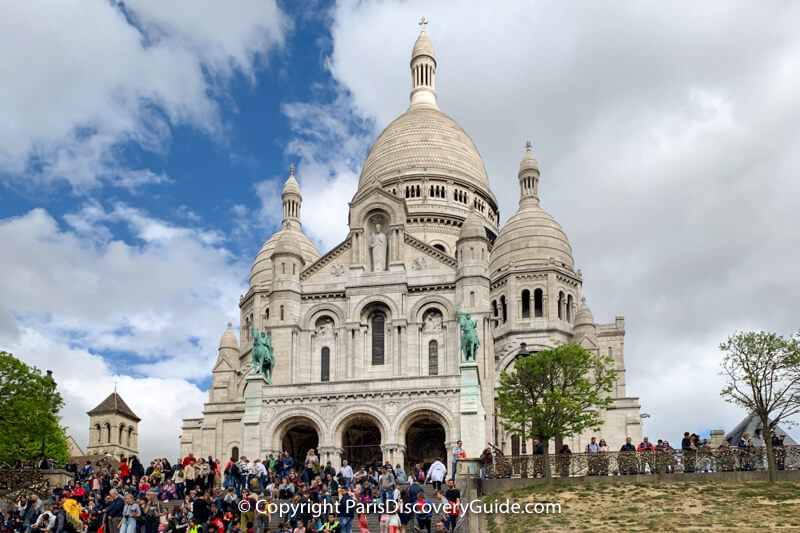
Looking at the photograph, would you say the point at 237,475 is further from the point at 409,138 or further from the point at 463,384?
the point at 409,138

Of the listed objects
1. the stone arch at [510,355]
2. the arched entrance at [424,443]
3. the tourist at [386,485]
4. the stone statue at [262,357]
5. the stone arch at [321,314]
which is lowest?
the tourist at [386,485]

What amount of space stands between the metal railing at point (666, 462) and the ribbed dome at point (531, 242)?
3220 centimetres

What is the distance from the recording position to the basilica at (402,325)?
50.8 meters

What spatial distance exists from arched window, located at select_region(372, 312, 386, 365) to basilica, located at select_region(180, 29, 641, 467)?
0.28 feet

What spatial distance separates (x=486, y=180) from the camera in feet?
275

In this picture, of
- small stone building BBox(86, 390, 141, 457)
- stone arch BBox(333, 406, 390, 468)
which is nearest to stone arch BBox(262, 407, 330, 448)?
stone arch BBox(333, 406, 390, 468)

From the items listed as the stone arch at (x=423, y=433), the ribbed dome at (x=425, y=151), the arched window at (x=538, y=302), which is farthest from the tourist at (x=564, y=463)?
the ribbed dome at (x=425, y=151)

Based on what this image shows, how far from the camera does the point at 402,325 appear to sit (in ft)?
187

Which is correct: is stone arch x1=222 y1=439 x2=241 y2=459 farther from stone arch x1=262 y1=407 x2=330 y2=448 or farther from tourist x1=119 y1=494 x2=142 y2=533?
tourist x1=119 y1=494 x2=142 y2=533

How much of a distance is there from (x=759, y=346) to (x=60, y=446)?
159 feet

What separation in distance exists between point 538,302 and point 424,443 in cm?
1837

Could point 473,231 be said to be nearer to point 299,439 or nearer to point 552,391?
point 299,439

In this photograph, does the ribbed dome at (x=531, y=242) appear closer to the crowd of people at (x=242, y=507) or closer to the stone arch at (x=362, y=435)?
the stone arch at (x=362, y=435)

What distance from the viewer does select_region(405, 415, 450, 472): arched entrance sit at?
2090 inches
